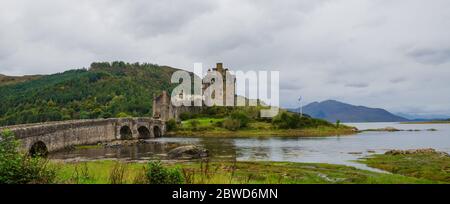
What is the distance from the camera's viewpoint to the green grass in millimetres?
31297

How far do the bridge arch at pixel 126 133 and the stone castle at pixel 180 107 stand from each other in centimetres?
2433

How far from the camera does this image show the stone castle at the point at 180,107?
395 feet

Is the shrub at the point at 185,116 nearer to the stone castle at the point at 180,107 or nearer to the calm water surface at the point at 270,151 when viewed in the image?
the stone castle at the point at 180,107

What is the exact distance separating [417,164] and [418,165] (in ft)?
2.58

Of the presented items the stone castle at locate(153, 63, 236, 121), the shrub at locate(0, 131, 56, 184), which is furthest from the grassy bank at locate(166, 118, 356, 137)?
the shrub at locate(0, 131, 56, 184)

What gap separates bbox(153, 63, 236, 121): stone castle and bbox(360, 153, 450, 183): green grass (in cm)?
8095

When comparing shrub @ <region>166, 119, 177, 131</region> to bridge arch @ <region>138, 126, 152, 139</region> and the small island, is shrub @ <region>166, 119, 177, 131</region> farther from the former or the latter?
bridge arch @ <region>138, 126, 152, 139</region>

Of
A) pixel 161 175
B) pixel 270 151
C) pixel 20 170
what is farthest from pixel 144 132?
pixel 20 170

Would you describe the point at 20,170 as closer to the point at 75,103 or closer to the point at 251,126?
the point at 251,126

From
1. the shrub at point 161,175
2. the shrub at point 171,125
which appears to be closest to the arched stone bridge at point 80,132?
the shrub at point 171,125

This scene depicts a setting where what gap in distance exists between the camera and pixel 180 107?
12600 cm
